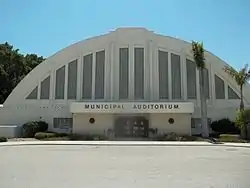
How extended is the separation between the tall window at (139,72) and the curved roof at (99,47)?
48.4 inches

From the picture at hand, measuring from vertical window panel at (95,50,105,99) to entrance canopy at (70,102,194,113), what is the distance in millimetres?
3304

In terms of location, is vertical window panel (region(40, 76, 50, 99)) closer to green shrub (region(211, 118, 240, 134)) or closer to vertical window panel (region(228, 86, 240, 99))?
green shrub (region(211, 118, 240, 134))

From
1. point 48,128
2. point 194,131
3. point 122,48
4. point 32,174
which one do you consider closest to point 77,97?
point 48,128

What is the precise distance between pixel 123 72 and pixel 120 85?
5.19ft

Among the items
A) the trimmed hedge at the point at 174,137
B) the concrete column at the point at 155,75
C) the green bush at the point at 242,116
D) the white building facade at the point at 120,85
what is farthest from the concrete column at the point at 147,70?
the green bush at the point at 242,116

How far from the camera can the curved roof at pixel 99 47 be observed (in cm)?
4012

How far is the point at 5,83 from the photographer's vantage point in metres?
52.2

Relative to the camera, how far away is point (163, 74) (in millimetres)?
39375

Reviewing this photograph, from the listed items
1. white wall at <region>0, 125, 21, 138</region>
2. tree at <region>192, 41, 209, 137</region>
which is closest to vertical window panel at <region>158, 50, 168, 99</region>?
tree at <region>192, 41, 209, 137</region>

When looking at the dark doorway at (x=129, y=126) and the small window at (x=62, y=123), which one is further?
the small window at (x=62, y=123)

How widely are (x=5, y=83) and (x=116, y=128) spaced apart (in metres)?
23.3

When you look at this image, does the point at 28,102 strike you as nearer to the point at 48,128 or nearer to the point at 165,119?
the point at 48,128

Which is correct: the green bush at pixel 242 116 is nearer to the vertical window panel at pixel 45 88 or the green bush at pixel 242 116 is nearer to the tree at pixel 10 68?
the vertical window panel at pixel 45 88

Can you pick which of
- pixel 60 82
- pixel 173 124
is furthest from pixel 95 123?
pixel 173 124
